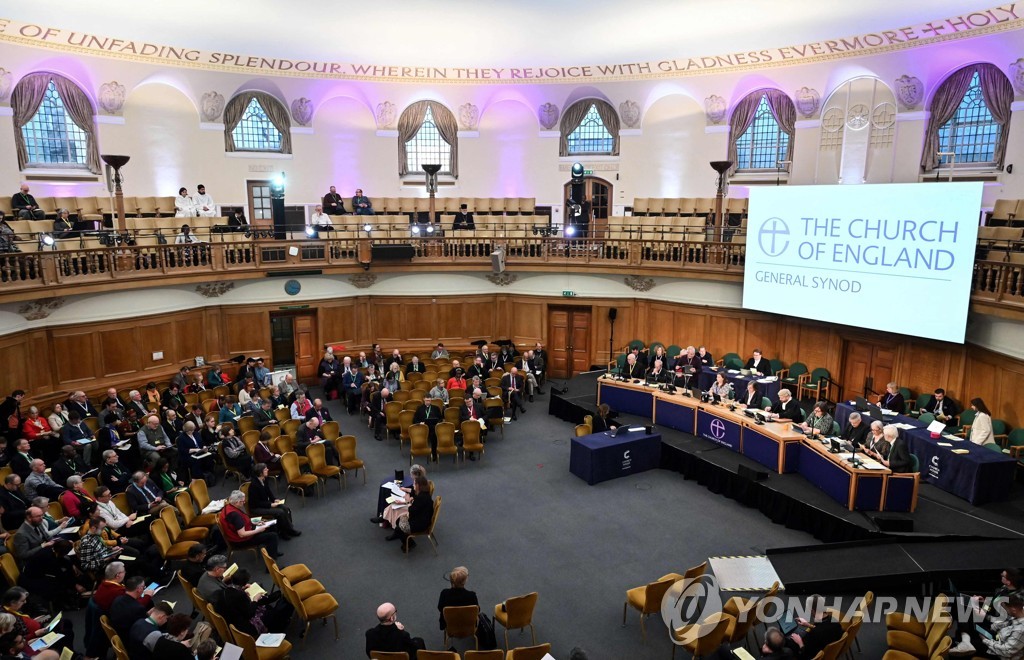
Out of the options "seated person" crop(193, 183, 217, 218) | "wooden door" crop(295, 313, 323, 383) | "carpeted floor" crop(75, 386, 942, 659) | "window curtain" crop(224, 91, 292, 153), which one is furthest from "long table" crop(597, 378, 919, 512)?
"window curtain" crop(224, 91, 292, 153)

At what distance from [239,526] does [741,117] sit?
61.3ft

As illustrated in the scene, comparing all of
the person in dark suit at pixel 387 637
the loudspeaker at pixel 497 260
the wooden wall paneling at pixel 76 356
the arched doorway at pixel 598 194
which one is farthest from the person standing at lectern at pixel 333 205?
the person in dark suit at pixel 387 637

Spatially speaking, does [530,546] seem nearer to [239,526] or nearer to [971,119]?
[239,526]

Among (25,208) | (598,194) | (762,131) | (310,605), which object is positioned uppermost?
(762,131)

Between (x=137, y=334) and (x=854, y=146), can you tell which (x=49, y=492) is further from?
(x=854, y=146)

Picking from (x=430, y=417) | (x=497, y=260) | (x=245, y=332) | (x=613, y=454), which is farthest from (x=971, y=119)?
(x=245, y=332)

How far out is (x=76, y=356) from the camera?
1462 centimetres

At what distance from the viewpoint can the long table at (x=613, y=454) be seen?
12.3 meters

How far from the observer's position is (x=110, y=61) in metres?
18.5

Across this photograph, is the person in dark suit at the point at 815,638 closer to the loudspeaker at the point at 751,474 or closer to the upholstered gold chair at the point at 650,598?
the upholstered gold chair at the point at 650,598

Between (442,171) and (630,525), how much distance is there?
16383 millimetres

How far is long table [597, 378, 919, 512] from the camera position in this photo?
10172 millimetres

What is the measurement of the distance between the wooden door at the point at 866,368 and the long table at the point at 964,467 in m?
3.32

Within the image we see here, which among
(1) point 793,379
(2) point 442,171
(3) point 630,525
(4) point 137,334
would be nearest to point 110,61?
(4) point 137,334
